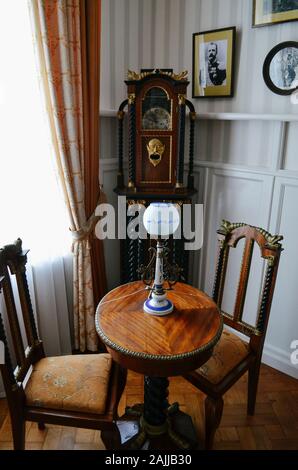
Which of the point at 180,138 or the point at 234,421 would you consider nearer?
the point at 234,421

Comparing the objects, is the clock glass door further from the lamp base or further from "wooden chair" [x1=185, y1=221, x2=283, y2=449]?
the lamp base

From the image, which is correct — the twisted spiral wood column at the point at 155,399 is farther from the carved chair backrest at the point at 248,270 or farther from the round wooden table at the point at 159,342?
the carved chair backrest at the point at 248,270

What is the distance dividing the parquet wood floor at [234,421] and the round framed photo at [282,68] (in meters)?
1.30

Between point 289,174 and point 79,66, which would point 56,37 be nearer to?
point 79,66

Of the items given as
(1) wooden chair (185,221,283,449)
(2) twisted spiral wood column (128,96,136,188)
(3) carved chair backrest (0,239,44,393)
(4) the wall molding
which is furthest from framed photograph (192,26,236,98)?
(3) carved chair backrest (0,239,44,393)

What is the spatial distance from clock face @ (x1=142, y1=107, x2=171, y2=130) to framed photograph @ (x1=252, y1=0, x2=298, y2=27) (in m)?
0.53

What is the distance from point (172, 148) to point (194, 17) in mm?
666

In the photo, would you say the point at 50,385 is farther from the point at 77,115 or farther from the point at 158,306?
the point at 77,115

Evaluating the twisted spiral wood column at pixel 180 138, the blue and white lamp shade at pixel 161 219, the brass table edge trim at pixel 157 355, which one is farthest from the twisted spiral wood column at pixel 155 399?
the twisted spiral wood column at pixel 180 138

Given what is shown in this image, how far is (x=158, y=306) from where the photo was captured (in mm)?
1195

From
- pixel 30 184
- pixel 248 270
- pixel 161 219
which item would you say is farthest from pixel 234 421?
pixel 30 184

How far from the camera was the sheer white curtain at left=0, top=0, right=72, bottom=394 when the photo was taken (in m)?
1.35

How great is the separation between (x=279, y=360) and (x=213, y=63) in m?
1.44
